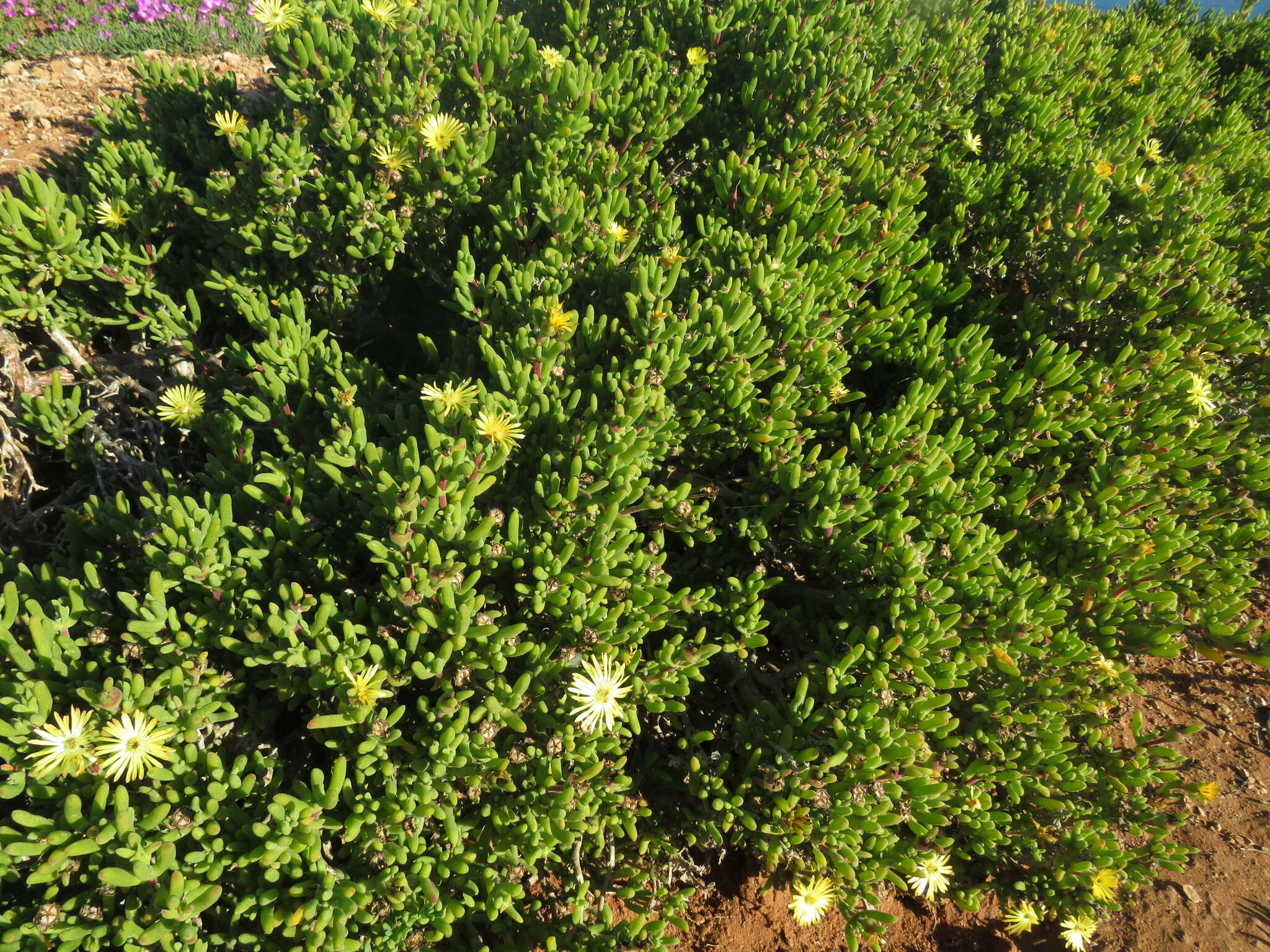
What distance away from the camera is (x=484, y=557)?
6.64ft

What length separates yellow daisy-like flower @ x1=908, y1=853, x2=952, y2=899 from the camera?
2.21 meters

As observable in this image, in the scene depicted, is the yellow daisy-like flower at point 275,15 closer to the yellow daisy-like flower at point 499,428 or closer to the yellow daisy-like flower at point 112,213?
the yellow daisy-like flower at point 112,213

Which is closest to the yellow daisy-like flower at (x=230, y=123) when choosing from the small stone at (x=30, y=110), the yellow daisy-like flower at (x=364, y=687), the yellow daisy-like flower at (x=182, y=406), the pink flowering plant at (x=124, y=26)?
the yellow daisy-like flower at (x=182, y=406)

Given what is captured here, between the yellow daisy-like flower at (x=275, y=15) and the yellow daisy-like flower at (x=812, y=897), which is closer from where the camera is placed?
the yellow daisy-like flower at (x=812, y=897)

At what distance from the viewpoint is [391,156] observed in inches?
103

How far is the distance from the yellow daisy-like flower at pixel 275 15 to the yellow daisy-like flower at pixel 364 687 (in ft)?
7.41

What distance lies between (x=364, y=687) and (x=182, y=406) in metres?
1.30

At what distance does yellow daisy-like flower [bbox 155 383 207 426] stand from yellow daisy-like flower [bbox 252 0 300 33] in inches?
51.6

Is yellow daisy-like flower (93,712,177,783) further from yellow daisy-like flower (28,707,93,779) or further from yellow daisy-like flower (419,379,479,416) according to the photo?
yellow daisy-like flower (419,379,479,416)

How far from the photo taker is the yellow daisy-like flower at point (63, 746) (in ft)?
5.21

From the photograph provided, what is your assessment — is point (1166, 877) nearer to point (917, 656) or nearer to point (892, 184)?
point (917, 656)

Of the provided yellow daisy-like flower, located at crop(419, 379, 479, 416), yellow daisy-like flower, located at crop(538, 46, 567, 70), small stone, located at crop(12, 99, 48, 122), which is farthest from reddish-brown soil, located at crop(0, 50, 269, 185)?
yellow daisy-like flower, located at crop(419, 379, 479, 416)

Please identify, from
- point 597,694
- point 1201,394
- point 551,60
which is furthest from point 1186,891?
point 551,60

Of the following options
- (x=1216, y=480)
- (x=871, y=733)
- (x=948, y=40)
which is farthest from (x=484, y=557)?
(x=948, y=40)
